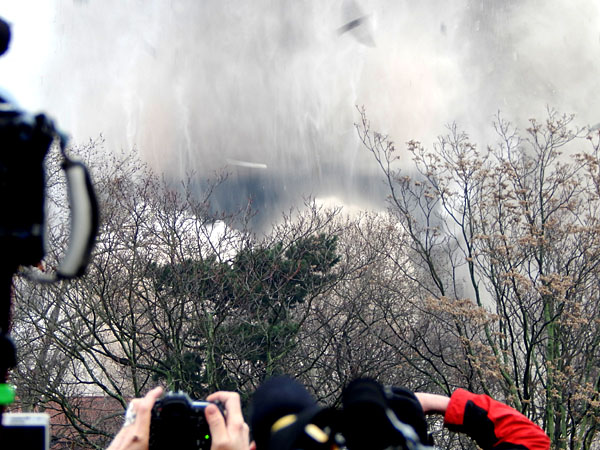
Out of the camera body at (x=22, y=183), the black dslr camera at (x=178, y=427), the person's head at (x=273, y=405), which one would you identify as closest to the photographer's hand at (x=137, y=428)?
the black dslr camera at (x=178, y=427)

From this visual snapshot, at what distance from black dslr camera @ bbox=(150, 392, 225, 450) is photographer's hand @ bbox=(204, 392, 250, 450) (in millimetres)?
51

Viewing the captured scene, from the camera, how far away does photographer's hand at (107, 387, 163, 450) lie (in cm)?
177

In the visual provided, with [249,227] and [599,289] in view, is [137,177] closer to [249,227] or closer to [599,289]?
[249,227]

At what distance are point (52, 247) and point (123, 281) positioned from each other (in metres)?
1.68

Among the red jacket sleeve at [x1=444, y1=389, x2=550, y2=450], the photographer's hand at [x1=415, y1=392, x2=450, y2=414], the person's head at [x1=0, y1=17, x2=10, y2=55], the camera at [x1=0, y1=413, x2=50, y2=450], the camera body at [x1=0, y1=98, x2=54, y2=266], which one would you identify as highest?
the person's head at [x1=0, y1=17, x2=10, y2=55]

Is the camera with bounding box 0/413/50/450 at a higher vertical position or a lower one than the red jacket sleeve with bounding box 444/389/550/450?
higher

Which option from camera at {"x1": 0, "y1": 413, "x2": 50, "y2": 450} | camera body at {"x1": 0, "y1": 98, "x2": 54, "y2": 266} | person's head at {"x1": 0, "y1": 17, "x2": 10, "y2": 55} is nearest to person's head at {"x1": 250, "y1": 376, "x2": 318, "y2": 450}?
camera at {"x1": 0, "y1": 413, "x2": 50, "y2": 450}

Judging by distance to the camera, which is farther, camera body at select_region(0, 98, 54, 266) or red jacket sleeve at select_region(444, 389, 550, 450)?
red jacket sleeve at select_region(444, 389, 550, 450)

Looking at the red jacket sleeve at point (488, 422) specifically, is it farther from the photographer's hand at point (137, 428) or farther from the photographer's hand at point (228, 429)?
the photographer's hand at point (137, 428)

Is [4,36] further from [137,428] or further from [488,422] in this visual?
[488,422]

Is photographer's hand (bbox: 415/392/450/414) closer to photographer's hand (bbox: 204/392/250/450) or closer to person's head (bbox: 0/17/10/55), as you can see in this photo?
photographer's hand (bbox: 204/392/250/450)

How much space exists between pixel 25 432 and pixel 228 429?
592 millimetres

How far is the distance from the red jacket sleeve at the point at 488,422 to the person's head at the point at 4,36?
1734 mm

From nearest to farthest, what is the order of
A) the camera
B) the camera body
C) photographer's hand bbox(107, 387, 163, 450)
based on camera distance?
the camera body → the camera → photographer's hand bbox(107, 387, 163, 450)
